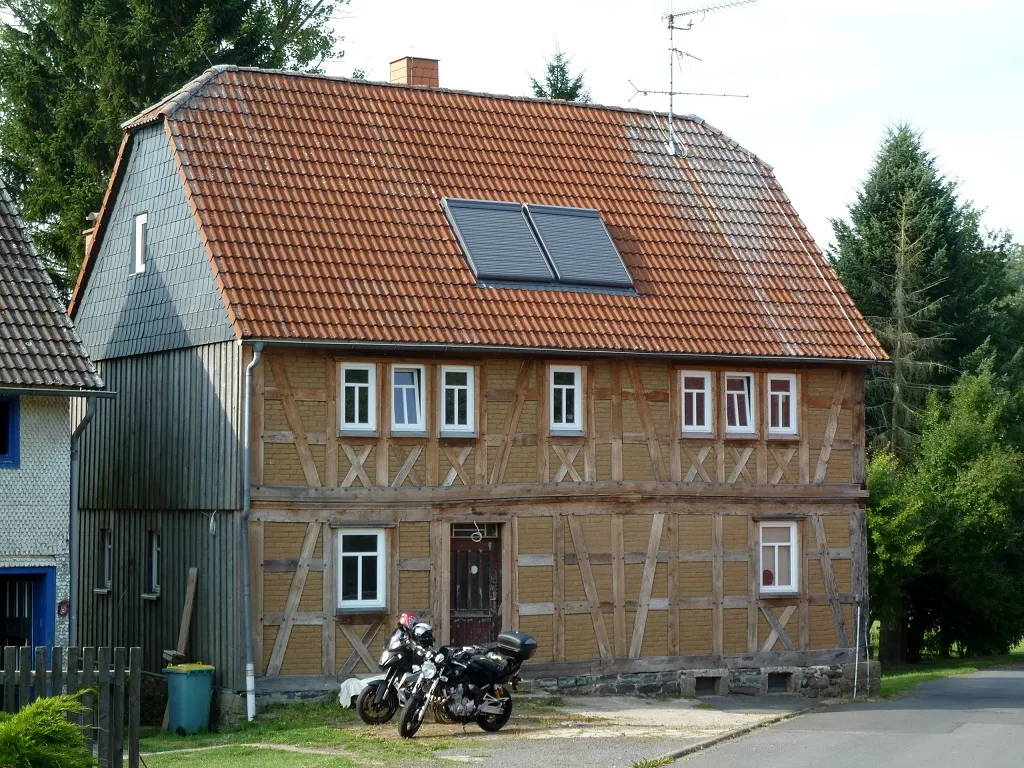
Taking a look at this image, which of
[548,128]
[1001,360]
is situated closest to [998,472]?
[1001,360]

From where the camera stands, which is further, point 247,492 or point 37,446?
point 247,492

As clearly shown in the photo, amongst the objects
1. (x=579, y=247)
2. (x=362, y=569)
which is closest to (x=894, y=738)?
(x=362, y=569)

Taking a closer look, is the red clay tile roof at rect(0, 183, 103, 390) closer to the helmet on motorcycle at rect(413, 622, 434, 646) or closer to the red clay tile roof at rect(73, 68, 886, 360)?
the red clay tile roof at rect(73, 68, 886, 360)

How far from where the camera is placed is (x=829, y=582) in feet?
92.1

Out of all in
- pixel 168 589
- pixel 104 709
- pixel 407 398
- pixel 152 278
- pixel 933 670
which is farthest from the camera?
pixel 933 670

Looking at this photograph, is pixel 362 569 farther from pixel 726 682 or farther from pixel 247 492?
pixel 726 682

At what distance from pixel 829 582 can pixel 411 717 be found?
1033 cm

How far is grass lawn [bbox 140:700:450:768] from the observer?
18.6m

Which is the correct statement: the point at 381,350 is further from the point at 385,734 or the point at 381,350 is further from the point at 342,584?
the point at 385,734

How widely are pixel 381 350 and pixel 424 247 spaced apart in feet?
7.16

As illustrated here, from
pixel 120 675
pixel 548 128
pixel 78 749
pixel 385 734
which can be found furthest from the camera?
pixel 548 128

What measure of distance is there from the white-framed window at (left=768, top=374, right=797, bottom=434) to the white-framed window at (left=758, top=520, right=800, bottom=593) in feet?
5.27

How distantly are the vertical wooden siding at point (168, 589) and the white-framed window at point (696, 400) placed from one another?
784 centimetres

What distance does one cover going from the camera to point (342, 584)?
23.8 metres
